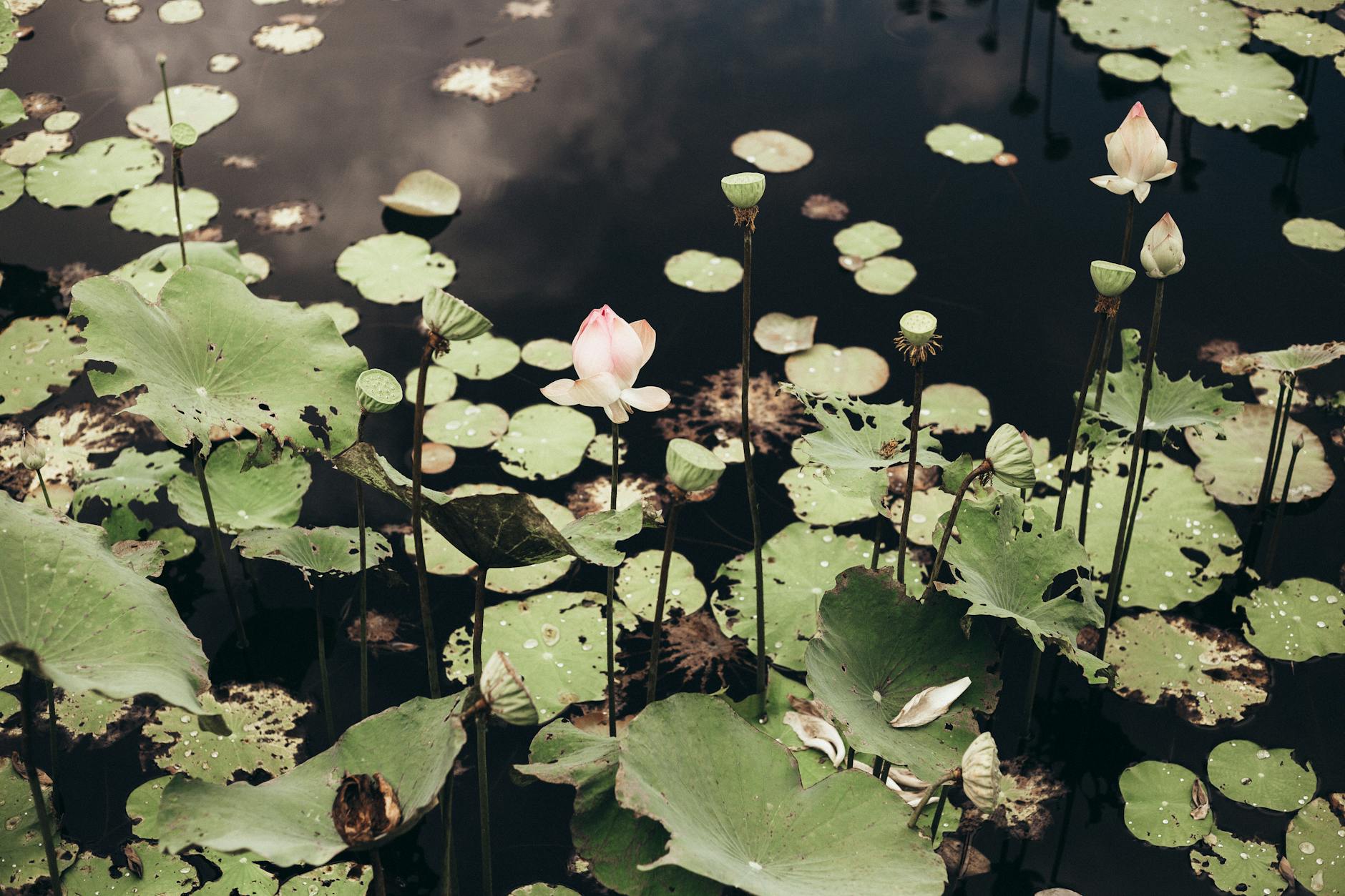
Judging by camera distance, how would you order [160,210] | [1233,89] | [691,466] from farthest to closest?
[1233,89]
[160,210]
[691,466]

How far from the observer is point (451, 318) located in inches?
57.7

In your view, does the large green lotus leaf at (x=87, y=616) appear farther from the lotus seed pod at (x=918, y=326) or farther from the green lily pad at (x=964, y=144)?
the green lily pad at (x=964, y=144)

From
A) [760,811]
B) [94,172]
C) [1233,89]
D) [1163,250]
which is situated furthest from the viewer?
[1233,89]

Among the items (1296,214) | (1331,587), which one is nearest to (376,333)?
(1331,587)

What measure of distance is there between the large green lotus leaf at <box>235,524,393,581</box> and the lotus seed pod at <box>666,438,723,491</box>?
2.72 feet

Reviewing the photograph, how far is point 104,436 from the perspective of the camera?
3.00 meters

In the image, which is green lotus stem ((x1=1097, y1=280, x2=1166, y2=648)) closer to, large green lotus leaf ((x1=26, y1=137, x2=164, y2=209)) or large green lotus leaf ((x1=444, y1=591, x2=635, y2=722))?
large green lotus leaf ((x1=444, y1=591, x2=635, y2=722))

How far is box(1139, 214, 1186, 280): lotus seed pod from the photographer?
6.17 feet

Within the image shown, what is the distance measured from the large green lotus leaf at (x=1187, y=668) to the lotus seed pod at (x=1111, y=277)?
986 millimetres

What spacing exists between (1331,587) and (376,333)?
8.55 feet

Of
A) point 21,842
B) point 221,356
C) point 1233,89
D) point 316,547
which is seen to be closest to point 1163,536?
point 316,547

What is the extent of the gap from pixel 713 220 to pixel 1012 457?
2.20 m

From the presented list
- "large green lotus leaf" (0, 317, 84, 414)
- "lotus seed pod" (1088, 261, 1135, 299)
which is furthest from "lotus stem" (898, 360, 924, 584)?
"large green lotus leaf" (0, 317, 84, 414)

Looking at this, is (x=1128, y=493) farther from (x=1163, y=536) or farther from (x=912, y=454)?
(x=912, y=454)
